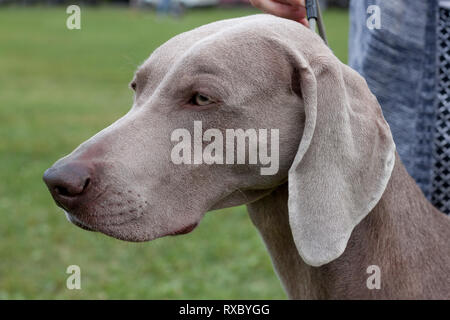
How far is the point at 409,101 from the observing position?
117 inches

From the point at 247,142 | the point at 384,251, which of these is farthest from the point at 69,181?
the point at 384,251

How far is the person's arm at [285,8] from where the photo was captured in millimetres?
2686

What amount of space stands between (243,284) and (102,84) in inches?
365

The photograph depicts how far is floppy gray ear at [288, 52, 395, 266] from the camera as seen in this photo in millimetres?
2133

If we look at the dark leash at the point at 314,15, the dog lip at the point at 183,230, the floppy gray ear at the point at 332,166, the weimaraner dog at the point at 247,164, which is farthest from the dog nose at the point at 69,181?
the dark leash at the point at 314,15

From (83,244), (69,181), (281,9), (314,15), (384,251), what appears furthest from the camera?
(83,244)

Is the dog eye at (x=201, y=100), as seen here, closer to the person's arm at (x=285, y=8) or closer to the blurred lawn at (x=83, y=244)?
the blurred lawn at (x=83, y=244)

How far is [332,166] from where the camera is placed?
2137 millimetres

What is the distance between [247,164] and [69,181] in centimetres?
58

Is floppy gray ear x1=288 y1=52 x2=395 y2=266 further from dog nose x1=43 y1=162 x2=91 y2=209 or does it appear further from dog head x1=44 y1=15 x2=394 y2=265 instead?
dog nose x1=43 y1=162 x2=91 y2=209

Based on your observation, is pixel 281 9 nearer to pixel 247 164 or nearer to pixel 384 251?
pixel 247 164

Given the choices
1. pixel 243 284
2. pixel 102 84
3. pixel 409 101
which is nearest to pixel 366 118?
pixel 409 101

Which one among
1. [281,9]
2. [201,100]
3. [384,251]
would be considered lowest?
[384,251]
